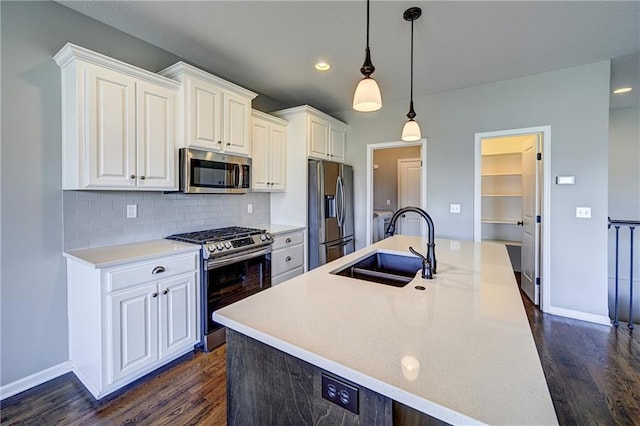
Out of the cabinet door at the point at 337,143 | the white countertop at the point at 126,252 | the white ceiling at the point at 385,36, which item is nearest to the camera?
the white countertop at the point at 126,252

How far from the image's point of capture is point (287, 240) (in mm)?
3375

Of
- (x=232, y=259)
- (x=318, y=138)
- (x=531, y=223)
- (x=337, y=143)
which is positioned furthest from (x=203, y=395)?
(x=531, y=223)

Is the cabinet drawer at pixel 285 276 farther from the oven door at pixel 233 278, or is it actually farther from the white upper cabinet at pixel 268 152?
the white upper cabinet at pixel 268 152

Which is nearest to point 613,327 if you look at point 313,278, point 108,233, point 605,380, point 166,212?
point 605,380

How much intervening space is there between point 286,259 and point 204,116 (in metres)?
1.71

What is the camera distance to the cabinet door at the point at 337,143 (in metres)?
4.25

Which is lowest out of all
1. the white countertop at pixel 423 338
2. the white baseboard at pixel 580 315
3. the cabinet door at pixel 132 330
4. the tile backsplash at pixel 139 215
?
the white baseboard at pixel 580 315

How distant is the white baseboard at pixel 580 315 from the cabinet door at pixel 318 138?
10.6ft

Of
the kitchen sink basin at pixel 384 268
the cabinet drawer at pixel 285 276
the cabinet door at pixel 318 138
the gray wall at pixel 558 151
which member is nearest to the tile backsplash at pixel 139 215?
the cabinet drawer at pixel 285 276

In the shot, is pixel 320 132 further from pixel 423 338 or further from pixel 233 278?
pixel 423 338

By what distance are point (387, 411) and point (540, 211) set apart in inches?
138

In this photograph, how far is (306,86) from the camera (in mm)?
3623

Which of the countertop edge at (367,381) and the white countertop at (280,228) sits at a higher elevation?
the white countertop at (280,228)

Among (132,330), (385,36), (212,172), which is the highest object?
(385,36)
